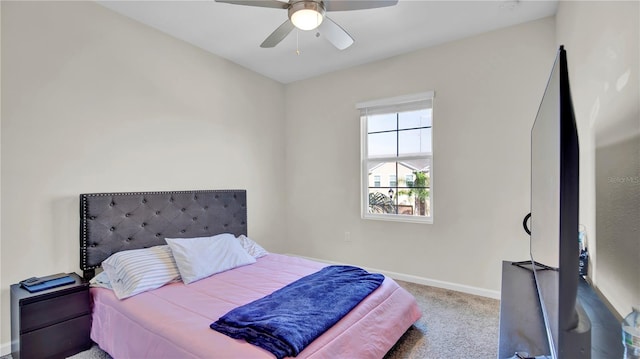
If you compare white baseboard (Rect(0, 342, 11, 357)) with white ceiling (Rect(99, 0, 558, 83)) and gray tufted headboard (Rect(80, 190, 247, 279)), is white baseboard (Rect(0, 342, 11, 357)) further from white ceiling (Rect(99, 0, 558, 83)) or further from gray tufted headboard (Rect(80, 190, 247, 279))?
white ceiling (Rect(99, 0, 558, 83))

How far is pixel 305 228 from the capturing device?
4.16m

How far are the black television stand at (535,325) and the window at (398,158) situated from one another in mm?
1761

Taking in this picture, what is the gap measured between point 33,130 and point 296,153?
2.74 meters

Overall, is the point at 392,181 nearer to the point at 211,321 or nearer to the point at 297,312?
the point at 297,312

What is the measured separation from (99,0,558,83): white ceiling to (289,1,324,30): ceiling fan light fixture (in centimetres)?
69

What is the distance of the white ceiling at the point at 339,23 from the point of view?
2445 mm

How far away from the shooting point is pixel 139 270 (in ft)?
7.02

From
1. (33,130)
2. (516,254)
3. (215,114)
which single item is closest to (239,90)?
(215,114)

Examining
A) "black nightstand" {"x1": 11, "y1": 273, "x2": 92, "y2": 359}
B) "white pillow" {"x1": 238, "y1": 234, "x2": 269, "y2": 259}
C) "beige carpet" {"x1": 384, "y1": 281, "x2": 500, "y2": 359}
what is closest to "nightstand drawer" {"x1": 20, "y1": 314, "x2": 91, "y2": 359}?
"black nightstand" {"x1": 11, "y1": 273, "x2": 92, "y2": 359}

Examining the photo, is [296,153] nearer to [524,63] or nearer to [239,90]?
[239,90]

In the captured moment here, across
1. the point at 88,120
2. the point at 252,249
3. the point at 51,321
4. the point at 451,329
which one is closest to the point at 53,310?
the point at 51,321

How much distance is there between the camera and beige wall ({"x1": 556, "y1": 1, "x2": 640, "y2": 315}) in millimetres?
1078

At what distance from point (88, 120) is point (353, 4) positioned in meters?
2.24

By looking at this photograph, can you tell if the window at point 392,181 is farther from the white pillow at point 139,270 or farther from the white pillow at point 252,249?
the white pillow at point 139,270
